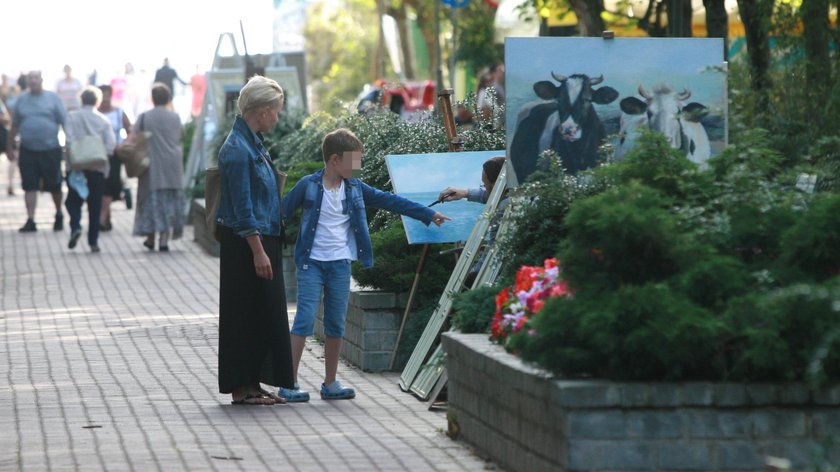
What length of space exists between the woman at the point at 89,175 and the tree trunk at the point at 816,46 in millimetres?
8479

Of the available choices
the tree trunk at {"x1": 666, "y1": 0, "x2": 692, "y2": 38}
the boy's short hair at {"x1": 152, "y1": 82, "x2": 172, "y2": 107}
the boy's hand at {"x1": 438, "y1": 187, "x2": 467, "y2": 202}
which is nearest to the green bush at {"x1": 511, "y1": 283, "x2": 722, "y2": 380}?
the boy's hand at {"x1": 438, "y1": 187, "x2": 467, "y2": 202}

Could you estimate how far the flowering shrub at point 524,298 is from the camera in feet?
22.4

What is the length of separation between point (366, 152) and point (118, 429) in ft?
17.3

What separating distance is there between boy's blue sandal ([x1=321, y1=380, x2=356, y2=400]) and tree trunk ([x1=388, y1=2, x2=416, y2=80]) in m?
35.8

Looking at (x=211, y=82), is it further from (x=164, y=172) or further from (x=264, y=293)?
(x=264, y=293)

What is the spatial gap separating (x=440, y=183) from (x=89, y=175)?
9.50m

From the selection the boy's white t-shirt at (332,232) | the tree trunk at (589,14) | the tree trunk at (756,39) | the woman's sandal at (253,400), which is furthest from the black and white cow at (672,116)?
the tree trunk at (589,14)

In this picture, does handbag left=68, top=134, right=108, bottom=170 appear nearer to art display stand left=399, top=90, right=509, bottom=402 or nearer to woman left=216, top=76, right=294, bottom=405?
art display stand left=399, top=90, right=509, bottom=402

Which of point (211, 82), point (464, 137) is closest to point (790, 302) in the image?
point (464, 137)

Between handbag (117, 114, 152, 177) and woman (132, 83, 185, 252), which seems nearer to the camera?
handbag (117, 114, 152, 177)

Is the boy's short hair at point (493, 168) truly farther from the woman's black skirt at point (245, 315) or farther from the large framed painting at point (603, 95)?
the woman's black skirt at point (245, 315)

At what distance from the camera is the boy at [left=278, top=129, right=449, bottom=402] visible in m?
8.84

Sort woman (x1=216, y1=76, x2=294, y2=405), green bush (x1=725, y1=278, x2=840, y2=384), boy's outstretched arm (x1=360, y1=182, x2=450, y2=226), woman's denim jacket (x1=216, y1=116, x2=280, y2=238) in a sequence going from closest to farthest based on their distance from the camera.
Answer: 1. green bush (x1=725, y1=278, x2=840, y2=384)
2. woman's denim jacket (x1=216, y1=116, x2=280, y2=238)
3. woman (x1=216, y1=76, x2=294, y2=405)
4. boy's outstretched arm (x1=360, y1=182, x2=450, y2=226)

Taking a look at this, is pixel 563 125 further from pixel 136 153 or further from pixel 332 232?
pixel 136 153
